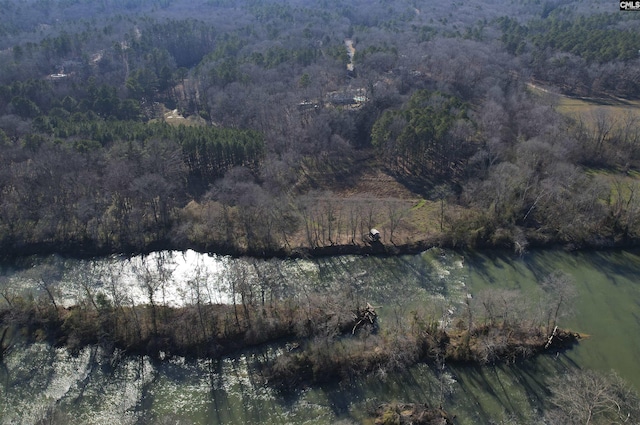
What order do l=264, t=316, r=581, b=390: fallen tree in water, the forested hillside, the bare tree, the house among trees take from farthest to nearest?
the house among trees, the forested hillside, l=264, t=316, r=581, b=390: fallen tree in water, the bare tree

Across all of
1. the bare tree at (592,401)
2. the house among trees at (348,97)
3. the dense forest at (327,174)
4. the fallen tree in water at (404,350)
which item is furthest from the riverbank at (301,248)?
the house among trees at (348,97)

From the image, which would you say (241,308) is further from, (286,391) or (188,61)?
(188,61)

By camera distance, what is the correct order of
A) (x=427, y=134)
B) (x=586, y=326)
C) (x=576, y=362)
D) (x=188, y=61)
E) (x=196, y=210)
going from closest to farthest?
(x=576, y=362)
(x=586, y=326)
(x=196, y=210)
(x=427, y=134)
(x=188, y=61)

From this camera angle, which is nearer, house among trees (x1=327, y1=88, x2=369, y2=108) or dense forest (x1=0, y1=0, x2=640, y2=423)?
dense forest (x1=0, y1=0, x2=640, y2=423)

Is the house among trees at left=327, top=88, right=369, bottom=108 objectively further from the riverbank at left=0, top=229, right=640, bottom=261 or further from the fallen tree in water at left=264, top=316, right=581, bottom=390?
the fallen tree in water at left=264, top=316, right=581, bottom=390

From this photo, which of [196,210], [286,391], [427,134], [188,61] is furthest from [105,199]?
[188,61]

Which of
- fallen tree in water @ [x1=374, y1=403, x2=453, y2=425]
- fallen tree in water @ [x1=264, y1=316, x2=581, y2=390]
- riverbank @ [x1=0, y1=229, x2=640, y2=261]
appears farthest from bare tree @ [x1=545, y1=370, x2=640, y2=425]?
riverbank @ [x1=0, y1=229, x2=640, y2=261]

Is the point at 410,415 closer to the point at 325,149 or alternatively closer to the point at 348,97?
the point at 325,149
